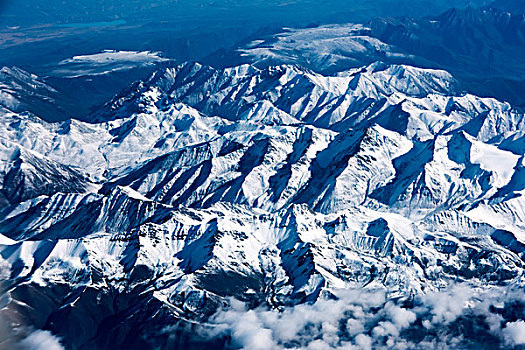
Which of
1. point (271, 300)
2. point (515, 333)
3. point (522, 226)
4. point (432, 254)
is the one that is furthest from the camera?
point (522, 226)

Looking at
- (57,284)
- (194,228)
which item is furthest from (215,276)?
(57,284)

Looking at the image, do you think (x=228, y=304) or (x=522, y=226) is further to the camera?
(x=522, y=226)

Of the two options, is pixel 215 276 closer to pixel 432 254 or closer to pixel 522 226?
pixel 432 254

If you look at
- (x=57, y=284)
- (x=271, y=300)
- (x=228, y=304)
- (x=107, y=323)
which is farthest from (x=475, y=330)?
(x=57, y=284)

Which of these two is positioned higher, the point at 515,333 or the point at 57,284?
the point at 57,284

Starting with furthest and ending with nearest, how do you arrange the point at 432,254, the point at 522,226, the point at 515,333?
the point at 522,226, the point at 432,254, the point at 515,333

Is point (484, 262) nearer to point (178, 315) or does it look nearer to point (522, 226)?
point (522, 226)

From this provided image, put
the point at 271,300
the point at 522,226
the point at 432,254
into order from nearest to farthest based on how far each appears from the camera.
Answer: the point at 271,300
the point at 432,254
the point at 522,226

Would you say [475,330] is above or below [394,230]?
below
